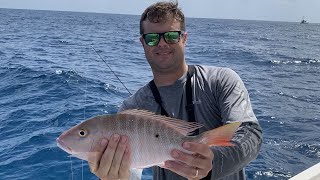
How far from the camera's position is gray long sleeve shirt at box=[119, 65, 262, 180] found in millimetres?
2604

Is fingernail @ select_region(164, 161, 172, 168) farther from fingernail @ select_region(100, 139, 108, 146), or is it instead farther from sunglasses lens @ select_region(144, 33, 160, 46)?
sunglasses lens @ select_region(144, 33, 160, 46)

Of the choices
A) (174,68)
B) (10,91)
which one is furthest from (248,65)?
(174,68)

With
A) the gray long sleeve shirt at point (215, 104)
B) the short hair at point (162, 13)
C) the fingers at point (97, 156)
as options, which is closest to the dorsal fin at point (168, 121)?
the fingers at point (97, 156)

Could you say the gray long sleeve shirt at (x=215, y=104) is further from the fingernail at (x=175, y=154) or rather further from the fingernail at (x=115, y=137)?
the fingernail at (x=115, y=137)

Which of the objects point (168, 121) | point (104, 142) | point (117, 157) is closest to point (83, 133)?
point (104, 142)

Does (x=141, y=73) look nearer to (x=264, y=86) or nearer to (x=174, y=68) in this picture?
(x=264, y=86)

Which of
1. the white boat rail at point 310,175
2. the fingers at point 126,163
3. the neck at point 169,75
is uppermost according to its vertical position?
the neck at point 169,75

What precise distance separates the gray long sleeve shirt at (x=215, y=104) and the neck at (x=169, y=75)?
39 millimetres

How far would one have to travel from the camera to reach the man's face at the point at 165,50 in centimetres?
299

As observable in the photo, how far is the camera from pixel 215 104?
2.95m

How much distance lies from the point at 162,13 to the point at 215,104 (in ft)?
2.73

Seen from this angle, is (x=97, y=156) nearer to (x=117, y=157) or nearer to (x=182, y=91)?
(x=117, y=157)

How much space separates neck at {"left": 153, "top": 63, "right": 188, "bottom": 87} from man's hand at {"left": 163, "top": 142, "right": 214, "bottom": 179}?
2.80 ft

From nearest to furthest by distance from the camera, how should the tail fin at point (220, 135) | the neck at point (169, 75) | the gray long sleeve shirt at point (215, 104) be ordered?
the tail fin at point (220, 135) → the gray long sleeve shirt at point (215, 104) → the neck at point (169, 75)
